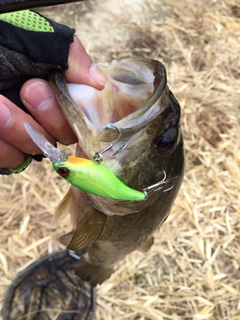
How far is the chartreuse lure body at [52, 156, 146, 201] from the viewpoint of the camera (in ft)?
3.68

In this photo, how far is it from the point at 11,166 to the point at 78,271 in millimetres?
967

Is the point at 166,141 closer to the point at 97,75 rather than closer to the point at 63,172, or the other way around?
the point at 97,75

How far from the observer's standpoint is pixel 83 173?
1.15 m

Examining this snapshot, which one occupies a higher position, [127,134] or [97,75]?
[97,75]

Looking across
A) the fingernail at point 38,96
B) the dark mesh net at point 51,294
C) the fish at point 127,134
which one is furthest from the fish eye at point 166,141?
the dark mesh net at point 51,294

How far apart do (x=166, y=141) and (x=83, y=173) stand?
0.37 m

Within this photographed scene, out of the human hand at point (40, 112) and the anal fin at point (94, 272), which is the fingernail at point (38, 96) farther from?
the anal fin at point (94, 272)

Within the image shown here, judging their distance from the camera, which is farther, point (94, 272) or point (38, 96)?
point (94, 272)

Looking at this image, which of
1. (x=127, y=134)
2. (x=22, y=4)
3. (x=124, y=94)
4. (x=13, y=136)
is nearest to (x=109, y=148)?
(x=127, y=134)

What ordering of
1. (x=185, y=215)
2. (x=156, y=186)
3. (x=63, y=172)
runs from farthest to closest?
(x=185, y=215) → (x=156, y=186) → (x=63, y=172)

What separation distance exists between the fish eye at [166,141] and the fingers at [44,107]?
0.26 m

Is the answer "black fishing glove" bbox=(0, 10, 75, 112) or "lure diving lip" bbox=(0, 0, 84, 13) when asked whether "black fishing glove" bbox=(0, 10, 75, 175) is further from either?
"lure diving lip" bbox=(0, 0, 84, 13)

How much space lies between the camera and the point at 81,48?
1357mm

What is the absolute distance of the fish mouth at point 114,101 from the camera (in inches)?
50.9
